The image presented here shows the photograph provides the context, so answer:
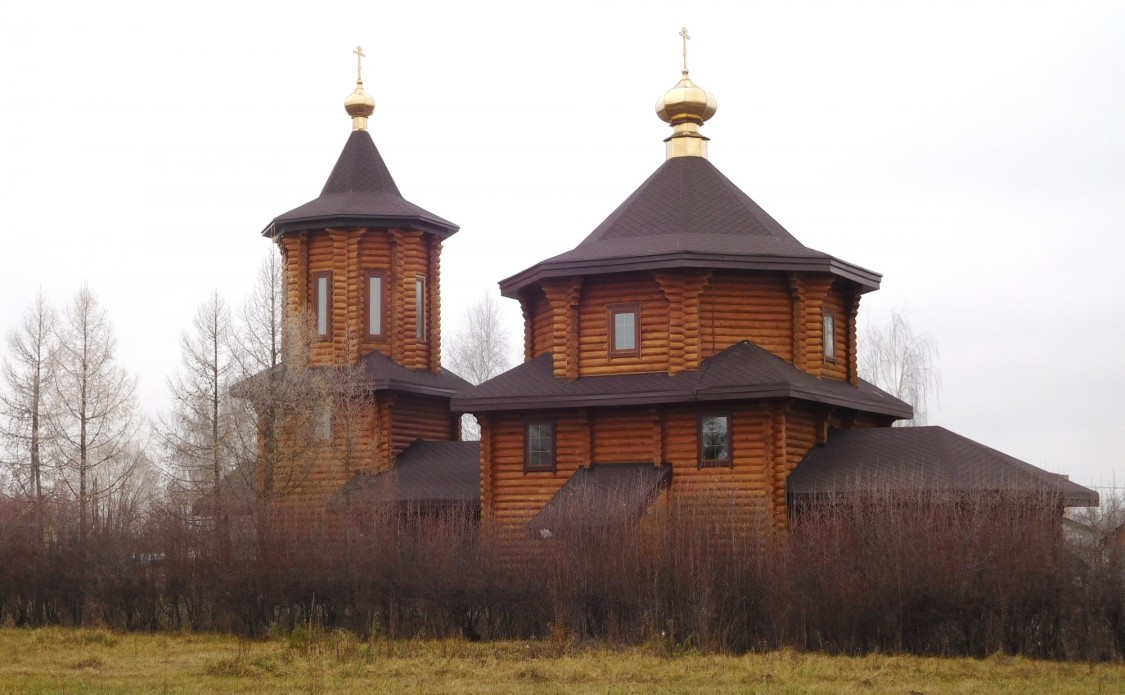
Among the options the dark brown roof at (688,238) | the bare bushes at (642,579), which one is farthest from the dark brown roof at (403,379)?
the bare bushes at (642,579)

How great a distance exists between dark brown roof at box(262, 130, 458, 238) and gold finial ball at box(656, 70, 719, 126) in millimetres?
5487

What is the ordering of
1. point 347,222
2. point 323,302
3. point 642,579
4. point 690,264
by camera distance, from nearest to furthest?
point 642,579
point 690,264
point 347,222
point 323,302

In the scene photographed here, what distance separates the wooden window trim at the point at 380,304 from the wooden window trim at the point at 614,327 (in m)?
6.91

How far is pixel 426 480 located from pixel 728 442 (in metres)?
6.88

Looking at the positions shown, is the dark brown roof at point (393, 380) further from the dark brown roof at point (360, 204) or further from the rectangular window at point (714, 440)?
the rectangular window at point (714, 440)

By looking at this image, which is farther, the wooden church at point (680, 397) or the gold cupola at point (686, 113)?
the gold cupola at point (686, 113)

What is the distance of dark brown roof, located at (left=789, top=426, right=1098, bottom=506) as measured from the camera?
22000 mm

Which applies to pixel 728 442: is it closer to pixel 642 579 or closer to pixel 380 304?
pixel 642 579

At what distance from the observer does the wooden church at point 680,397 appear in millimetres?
23594

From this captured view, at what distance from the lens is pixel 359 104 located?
33219 millimetres

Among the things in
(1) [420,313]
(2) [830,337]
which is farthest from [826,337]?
(1) [420,313]

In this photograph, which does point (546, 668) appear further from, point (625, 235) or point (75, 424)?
point (75, 424)

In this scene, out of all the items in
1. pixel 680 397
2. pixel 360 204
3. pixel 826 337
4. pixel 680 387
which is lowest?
pixel 680 397

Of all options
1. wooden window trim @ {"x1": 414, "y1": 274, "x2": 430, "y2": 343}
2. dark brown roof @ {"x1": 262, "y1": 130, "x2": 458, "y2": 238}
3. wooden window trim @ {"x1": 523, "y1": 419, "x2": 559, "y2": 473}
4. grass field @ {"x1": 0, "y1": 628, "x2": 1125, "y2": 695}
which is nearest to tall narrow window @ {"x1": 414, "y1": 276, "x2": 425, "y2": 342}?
wooden window trim @ {"x1": 414, "y1": 274, "x2": 430, "y2": 343}
